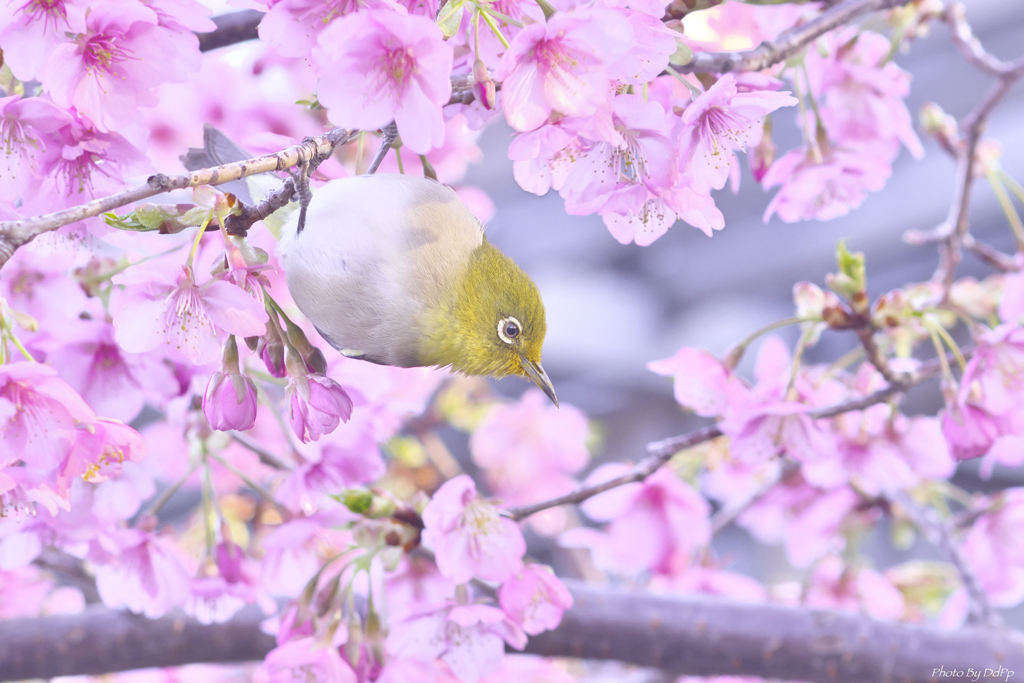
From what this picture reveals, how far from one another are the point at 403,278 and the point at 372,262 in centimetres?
3

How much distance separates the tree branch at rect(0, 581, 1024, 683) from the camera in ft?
3.15

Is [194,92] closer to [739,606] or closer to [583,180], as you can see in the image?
[583,180]

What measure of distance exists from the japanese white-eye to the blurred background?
280cm

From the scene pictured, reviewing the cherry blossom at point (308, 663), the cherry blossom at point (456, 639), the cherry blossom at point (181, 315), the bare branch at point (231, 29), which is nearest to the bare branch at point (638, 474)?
the cherry blossom at point (456, 639)

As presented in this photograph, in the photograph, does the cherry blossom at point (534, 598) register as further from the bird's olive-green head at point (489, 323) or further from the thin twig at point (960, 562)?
the thin twig at point (960, 562)

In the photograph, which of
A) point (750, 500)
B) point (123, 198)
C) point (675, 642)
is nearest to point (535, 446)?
point (750, 500)

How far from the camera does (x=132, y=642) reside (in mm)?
985

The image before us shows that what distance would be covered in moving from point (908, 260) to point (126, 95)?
3.66m

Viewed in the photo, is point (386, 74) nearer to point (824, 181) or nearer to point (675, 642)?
point (824, 181)

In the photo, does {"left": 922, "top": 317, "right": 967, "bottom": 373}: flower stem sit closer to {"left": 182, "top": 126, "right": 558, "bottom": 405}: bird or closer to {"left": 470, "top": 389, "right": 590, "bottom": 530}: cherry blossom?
{"left": 182, "top": 126, "right": 558, "bottom": 405}: bird

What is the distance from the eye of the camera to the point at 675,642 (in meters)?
0.98

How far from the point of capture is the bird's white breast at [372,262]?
595 millimetres

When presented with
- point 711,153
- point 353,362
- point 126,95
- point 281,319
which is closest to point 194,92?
point 353,362

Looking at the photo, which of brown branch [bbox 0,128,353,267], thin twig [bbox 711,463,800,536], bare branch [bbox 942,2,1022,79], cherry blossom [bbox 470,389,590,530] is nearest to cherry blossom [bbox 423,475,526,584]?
brown branch [bbox 0,128,353,267]
